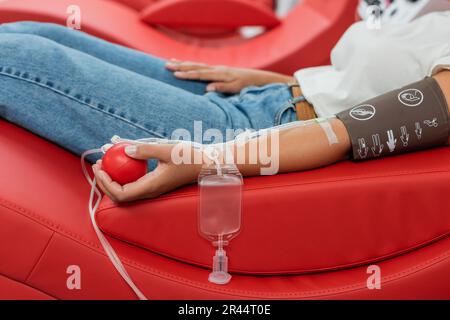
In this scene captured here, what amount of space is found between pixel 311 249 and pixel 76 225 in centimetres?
40

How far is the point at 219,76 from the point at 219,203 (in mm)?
463

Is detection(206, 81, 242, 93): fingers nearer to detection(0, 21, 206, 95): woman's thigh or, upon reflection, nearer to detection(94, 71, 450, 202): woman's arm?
detection(0, 21, 206, 95): woman's thigh

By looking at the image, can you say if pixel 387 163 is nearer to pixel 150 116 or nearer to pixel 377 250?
pixel 377 250

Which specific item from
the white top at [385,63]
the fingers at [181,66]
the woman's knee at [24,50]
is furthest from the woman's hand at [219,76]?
the woman's knee at [24,50]

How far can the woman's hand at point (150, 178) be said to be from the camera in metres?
0.88

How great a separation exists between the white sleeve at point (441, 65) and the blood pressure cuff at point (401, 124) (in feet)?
0.14

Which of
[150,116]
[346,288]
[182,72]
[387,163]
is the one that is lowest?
[346,288]

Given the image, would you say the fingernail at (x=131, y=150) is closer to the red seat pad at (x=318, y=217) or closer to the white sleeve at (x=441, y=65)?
the red seat pad at (x=318, y=217)

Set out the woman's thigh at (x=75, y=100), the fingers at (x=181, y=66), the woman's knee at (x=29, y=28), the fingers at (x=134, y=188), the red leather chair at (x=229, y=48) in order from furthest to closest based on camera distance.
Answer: the red leather chair at (x=229, y=48), the fingers at (x=181, y=66), the woman's knee at (x=29, y=28), the woman's thigh at (x=75, y=100), the fingers at (x=134, y=188)

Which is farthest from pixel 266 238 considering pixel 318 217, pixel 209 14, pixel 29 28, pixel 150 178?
pixel 209 14

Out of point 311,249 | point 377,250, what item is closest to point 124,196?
point 311,249

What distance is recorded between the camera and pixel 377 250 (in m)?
0.95

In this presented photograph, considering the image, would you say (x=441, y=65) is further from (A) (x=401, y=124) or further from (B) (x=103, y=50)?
(B) (x=103, y=50)

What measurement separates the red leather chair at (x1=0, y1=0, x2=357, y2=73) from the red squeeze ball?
814mm
